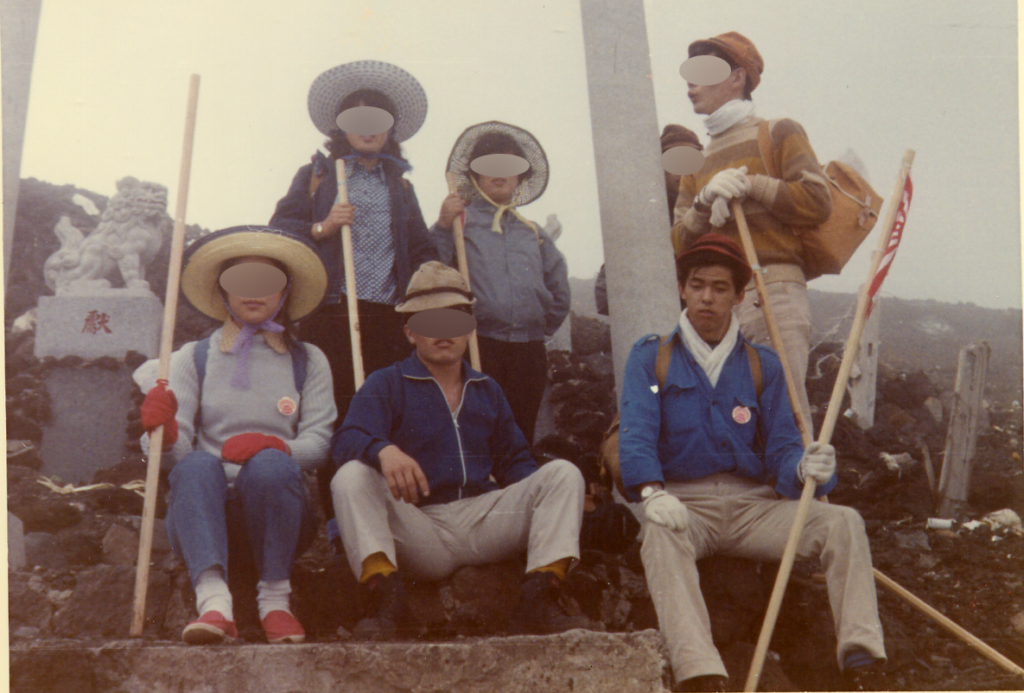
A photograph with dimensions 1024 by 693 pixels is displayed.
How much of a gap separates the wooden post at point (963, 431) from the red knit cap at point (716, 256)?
1668mm

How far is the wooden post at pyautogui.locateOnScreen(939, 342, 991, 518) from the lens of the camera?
462 centimetres

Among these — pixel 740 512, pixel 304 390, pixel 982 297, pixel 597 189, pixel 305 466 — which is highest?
pixel 597 189

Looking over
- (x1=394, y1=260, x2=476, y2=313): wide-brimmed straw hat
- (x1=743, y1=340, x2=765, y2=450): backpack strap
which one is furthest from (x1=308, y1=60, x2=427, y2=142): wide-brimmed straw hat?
(x1=743, y1=340, x2=765, y2=450): backpack strap

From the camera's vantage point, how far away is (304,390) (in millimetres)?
3850

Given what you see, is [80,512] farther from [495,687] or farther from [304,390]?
[495,687]

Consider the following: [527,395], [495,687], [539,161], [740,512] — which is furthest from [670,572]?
[539,161]

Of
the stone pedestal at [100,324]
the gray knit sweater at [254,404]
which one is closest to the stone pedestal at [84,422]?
the stone pedestal at [100,324]

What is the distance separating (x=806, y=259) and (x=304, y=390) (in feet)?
7.79

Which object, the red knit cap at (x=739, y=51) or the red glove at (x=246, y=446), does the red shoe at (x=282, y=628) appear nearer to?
the red glove at (x=246, y=446)

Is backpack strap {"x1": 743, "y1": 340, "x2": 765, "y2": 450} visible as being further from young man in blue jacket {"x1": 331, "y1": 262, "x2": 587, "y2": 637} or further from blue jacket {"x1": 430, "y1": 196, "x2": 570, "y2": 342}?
blue jacket {"x1": 430, "y1": 196, "x2": 570, "y2": 342}

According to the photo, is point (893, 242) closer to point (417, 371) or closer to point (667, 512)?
point (667, 512)

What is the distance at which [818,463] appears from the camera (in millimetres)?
3490

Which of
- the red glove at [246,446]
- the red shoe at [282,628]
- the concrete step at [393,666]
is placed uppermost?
the red glove at [246,446]

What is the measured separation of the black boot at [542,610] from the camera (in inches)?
130
